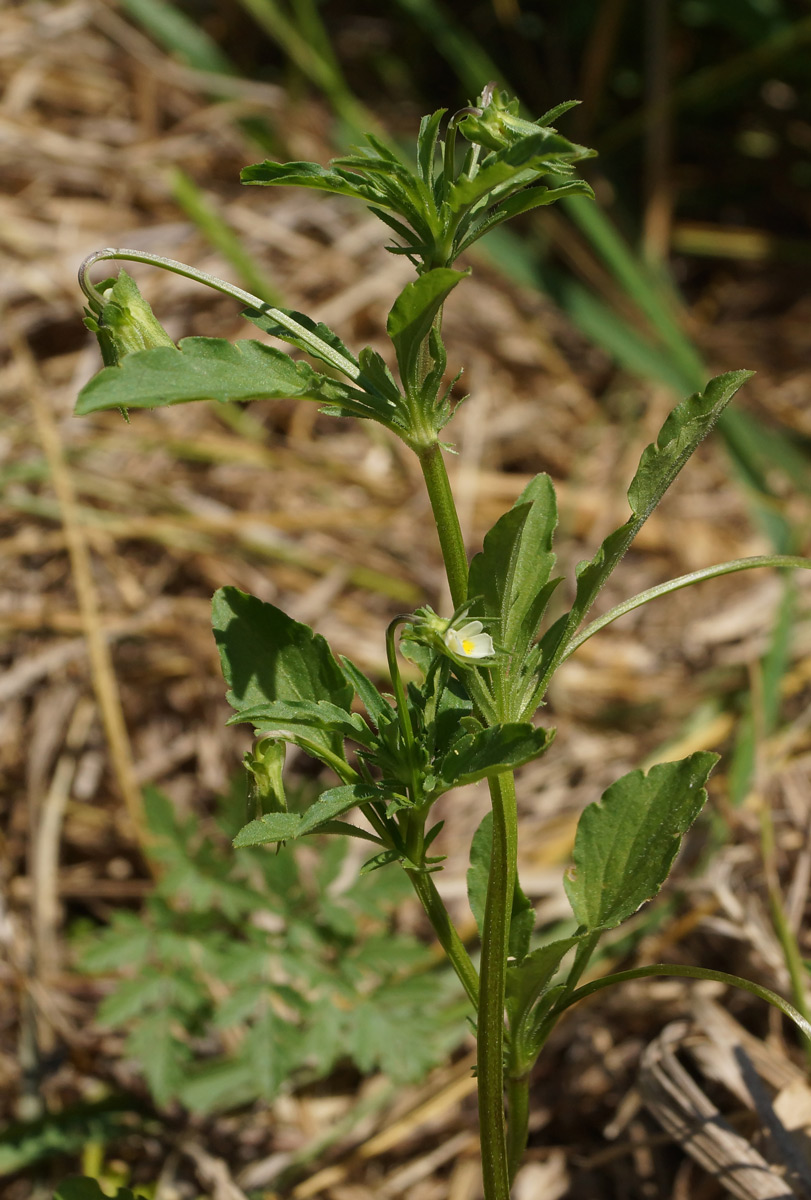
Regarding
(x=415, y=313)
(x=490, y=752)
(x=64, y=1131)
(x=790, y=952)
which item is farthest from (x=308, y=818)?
(x=64, y=1131)

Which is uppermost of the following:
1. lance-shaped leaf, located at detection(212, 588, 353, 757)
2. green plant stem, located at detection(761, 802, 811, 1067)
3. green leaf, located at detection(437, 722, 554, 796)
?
lance-shaped leaf, located at detection(212, 588, 353, 757)

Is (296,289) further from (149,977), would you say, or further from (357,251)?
(149,977)

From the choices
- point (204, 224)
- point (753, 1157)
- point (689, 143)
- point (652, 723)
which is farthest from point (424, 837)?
point (689, 143)

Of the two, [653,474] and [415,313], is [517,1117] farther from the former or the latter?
[415,313]

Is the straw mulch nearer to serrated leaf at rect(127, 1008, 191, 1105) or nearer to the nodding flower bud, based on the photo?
serrated leaf at rect(127, 1008, 191, 1105)

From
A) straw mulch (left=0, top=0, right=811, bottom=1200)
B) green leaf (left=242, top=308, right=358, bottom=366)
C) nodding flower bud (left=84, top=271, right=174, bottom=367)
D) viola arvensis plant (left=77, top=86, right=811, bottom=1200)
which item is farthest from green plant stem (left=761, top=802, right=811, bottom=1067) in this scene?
nodding flower bud (left=84, top=271, right=174, bottom=367)

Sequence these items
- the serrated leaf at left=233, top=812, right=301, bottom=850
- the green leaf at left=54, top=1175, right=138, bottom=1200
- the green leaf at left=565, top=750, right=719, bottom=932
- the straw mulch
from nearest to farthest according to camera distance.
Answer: the serrated leaf at left=233, top=812, right=301, bottom=850 < the green leaf at left=565, top=750, right=719, bottom=932 < the green leaf at left=54, top=1175, right=138, bottom=1200 < the straw mulch

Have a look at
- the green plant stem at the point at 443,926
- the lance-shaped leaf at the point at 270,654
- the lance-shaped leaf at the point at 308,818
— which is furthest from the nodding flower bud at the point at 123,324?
the green plant stem at the point at 443,926
